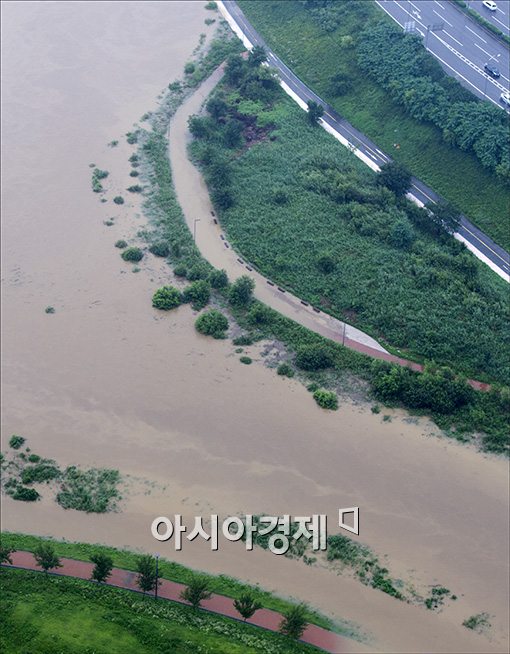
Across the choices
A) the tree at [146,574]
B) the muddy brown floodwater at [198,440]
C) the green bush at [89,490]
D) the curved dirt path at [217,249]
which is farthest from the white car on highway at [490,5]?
the tree at [146,574]

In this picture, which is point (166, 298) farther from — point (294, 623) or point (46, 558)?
point (294, 623)

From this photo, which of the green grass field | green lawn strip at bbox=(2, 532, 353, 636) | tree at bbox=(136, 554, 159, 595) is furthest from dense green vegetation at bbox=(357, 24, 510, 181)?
tree at bbox=(136, 554, 159, 595)

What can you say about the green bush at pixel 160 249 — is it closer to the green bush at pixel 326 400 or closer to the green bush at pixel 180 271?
the green bush at pixel 180 271

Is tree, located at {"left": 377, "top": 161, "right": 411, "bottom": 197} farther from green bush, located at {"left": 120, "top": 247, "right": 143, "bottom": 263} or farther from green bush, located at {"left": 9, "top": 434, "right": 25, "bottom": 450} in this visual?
green bush, located at {"left": 9, "top": 434, "right": 25, "bottom": 450}

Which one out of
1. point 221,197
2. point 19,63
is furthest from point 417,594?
point 19,63

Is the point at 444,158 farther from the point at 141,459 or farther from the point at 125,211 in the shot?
the point at 141,459

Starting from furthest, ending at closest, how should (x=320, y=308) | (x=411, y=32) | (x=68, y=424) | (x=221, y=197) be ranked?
(x=411, y=32)
(x=221, y=197)
(x=320, y=308)
(x=68, y=424)
